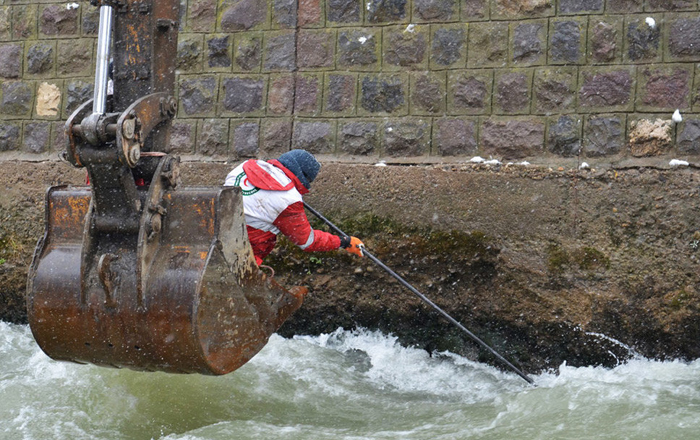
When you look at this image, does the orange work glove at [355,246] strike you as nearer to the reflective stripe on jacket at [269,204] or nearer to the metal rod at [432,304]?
the metal rod at [432,304]

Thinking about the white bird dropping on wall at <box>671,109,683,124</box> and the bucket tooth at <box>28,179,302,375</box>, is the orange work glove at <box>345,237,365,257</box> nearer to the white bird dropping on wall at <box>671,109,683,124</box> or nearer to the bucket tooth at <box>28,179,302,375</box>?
the bucket tooth at <box>28,179,302,375</box>

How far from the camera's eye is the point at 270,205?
4.55 metres

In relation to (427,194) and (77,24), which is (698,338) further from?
(77,24)

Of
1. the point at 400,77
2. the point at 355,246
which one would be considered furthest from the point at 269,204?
the point at 400,77

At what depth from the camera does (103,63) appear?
366cm

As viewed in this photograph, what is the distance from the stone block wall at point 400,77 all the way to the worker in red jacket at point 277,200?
986 mm

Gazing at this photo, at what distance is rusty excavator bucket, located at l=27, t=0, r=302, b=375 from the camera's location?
3.58m

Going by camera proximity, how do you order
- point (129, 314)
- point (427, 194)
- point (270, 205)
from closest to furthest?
1. point (129, 314)
2. point (270, 205)
3. point (427, 194)

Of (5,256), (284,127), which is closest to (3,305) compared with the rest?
(5,256)

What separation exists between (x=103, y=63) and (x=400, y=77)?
242cm

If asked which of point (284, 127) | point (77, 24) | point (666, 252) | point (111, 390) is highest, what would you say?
point (77, 24)

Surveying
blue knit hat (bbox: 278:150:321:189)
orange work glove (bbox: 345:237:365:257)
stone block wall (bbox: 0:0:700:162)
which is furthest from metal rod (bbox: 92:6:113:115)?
stone block wall (bbox: 0:0:700:162)

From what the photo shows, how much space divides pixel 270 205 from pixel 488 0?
2.12m

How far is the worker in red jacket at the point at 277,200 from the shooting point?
4531 millimetres
